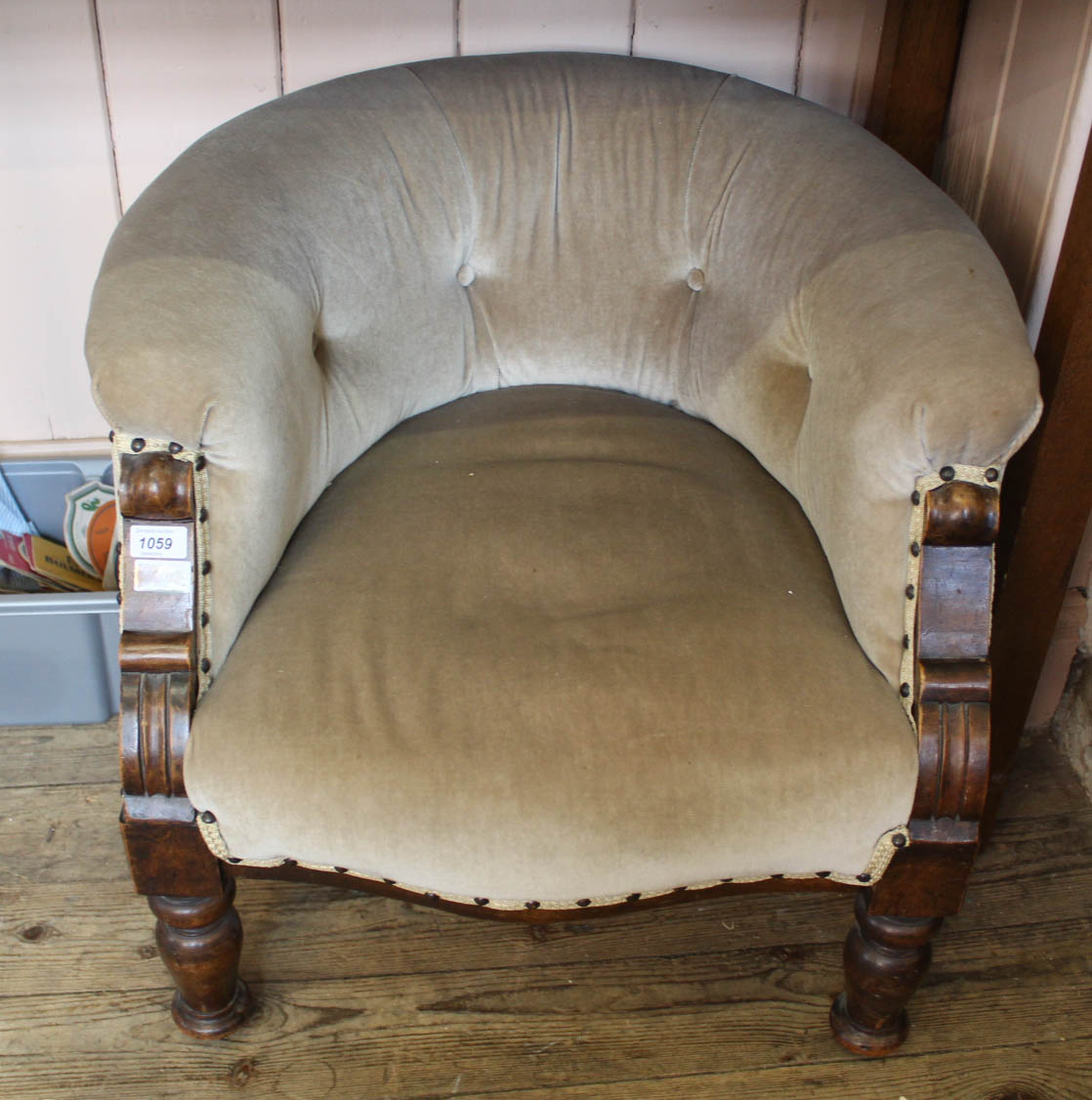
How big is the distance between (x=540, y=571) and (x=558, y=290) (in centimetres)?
42

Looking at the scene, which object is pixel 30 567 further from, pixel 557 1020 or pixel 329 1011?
pixel 557 1020

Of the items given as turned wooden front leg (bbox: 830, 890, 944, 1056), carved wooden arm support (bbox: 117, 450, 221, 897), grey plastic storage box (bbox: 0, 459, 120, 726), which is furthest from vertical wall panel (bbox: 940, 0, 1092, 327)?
grey plastic storage box (bbox: 0, 459, 120, 726)

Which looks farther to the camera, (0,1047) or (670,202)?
(670,202)

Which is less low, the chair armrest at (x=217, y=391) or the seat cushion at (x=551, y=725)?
the chair armrest at (x=217, y=391)

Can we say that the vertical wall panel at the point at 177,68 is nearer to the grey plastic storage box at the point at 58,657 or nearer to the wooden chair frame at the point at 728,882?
the grey plastic storage box at the point at 58,657

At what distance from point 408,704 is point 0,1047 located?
57 centimetres

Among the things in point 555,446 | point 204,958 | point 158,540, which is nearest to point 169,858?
point 204,958

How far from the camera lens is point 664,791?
792 millimetres

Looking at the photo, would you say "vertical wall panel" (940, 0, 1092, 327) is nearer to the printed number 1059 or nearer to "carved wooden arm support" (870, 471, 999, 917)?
"carved wooden arm support" (870, 471, 999, 917)

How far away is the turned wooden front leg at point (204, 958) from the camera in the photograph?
36.1 inches

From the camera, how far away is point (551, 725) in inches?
31.9

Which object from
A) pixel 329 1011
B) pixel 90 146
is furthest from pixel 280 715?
pixel 90 146

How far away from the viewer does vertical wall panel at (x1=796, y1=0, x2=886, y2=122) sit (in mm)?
1381

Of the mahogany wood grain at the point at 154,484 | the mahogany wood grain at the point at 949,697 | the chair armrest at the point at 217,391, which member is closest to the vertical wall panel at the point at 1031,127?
the mahogany wood grain at the point at 949,697
